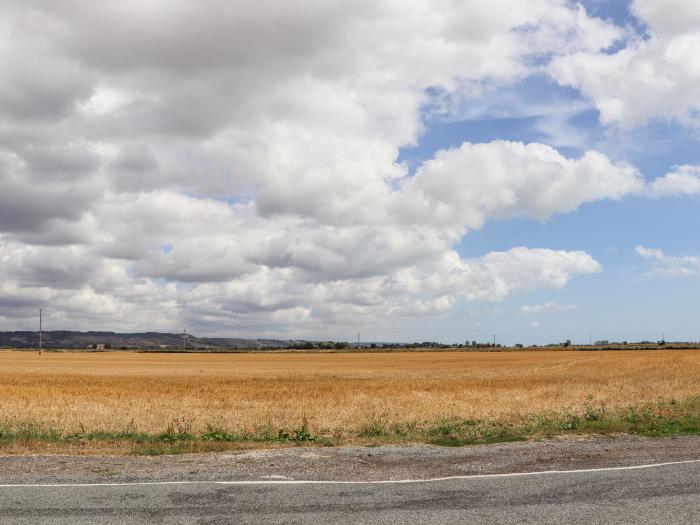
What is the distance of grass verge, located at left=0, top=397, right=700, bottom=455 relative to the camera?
1677cm

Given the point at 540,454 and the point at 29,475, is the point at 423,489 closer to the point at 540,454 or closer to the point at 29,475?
the point at 540,454

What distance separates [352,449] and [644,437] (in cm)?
856

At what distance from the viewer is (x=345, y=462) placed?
1384 cm

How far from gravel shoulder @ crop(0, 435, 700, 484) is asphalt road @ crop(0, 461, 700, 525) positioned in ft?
2.67

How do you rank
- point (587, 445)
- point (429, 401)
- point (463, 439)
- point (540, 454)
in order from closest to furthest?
point (540, 454)
point (587, 445)
point (463, 439)
point (429, 401)

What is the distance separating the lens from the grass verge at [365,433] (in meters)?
16.8

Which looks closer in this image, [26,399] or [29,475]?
[29,475]

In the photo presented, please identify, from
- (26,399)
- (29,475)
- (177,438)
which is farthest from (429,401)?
(29,475)

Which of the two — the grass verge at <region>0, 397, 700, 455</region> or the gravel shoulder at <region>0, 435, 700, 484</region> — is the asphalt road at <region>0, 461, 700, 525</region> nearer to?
the gravel shoulder at <region>0, 435, 700, 484</region>

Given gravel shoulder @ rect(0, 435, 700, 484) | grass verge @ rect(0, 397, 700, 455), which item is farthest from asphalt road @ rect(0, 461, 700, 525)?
grass verge @ rect(0, 397, 700, 455)

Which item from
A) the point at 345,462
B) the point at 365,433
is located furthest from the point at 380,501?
the point at 365,433

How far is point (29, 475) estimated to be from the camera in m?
12.2

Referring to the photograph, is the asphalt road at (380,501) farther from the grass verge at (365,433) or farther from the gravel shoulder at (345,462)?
the grass verge at (365,433)

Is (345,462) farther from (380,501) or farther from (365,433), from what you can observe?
(365,433)
